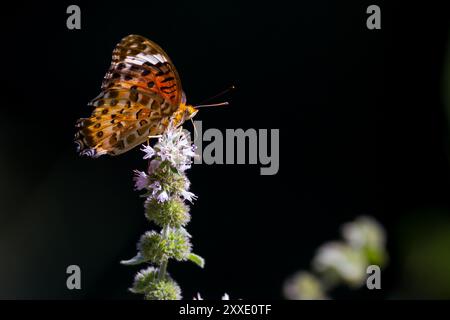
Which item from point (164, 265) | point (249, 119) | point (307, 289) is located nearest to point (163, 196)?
point (164, 265)

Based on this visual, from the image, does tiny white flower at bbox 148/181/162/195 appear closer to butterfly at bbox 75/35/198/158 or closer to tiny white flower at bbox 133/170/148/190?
tiny white flower at bbox 133/170/148/190

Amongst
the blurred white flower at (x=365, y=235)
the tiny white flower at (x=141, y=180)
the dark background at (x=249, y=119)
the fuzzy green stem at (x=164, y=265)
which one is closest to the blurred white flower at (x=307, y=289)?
the blurred white flower at (x=365, y=235)

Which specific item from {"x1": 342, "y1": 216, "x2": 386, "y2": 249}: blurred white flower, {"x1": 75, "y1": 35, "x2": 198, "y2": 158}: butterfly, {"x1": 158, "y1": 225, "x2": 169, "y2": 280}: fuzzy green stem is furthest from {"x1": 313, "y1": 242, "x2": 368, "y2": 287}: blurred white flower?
{"x1": 75, "y1": 35, "x2": 198, "y2": 158}: butterfly

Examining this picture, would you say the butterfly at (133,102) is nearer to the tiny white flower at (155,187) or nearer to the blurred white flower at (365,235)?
the tiny white flower at (155,187)
